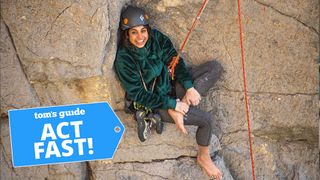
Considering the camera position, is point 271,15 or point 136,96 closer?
point 136,96

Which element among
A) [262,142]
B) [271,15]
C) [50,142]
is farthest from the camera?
[262,142]

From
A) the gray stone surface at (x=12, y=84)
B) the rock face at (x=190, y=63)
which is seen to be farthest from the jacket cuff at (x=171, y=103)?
the gray stone surface at (x=12, y=84)

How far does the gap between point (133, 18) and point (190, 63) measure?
704mm

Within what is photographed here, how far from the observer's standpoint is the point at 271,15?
4.04 metres

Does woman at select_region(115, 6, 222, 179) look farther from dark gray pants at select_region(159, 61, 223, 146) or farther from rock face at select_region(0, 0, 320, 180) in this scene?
rock face at select_region(0, 0, 320, 180)

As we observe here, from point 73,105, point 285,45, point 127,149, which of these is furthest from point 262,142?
point 73,105

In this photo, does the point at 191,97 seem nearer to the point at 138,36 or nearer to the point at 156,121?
the point at 156,121

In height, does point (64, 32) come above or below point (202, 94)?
above

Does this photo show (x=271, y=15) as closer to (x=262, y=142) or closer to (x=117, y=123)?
(x=262, y=142)

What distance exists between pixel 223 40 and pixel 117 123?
1067mm

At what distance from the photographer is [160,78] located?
153 inches

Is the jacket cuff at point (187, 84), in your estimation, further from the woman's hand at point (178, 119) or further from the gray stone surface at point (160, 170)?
the gray stone surface at point (160, 170)

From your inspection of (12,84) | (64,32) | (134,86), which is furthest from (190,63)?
(12,84)

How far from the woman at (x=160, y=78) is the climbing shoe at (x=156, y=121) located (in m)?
0.04
